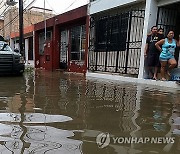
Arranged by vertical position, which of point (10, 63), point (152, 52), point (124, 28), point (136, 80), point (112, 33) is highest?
point (124, 28)

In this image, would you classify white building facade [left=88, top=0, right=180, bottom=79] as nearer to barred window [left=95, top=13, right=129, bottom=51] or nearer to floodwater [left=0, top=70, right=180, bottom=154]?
barred window [left=95, top=13, right=129, bottom=51]

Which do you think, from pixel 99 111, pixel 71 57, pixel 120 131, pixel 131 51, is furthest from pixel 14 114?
pixel 71 57

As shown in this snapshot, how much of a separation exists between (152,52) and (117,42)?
262 centimetres

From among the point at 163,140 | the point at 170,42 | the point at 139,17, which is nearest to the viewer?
the point at 163,140

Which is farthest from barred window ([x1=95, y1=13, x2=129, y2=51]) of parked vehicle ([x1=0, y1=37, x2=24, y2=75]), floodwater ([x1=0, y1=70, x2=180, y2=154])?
floodwater ([x1=0, y1=70, x2=180, y2=154])

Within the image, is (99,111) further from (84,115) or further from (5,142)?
(5,142)

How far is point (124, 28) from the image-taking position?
373 inches

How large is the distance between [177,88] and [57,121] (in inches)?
180

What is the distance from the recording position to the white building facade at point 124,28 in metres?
7.92

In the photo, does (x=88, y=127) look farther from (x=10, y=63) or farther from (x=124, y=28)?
(x=10, y=63)

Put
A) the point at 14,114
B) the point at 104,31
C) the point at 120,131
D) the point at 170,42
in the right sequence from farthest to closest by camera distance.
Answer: the point at 104,31 → the point at 170,42 → the point at 14,114 → the point at 120,131

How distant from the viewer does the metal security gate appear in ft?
29.3

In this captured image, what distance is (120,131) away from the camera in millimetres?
2596

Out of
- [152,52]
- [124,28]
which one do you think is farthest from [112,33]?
[152,52]
